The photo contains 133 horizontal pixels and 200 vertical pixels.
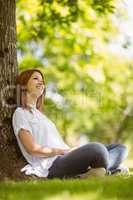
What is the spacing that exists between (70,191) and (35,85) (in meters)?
2.62

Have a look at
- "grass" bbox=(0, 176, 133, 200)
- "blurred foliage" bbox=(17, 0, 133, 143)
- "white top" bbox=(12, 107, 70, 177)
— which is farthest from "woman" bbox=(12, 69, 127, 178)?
"blurred foliage" bbox=(17, 0, 133, 143)

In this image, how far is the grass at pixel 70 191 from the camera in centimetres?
518

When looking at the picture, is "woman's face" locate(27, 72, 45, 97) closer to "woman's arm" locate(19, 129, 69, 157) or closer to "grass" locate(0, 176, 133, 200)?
"woman's arm" locate(19, 129, 69, 157)

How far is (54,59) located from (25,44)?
6.20 metres

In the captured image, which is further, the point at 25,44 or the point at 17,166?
the point at 25,44

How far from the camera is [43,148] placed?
751cm

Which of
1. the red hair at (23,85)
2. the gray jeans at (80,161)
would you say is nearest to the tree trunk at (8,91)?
the red hair at (23,85)

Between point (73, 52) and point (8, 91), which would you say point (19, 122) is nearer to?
point (8, 91)

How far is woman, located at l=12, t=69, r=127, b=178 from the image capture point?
291 inches

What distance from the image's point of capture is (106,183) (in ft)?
20.0

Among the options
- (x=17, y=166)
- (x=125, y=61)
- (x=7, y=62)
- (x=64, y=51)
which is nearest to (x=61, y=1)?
(x=7, y=62)

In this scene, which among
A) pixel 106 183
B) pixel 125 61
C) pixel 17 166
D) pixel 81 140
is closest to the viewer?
pixel 106 183

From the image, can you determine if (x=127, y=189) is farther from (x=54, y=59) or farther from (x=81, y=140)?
(x=81, y=140)

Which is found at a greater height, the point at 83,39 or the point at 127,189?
the point at 83,39
